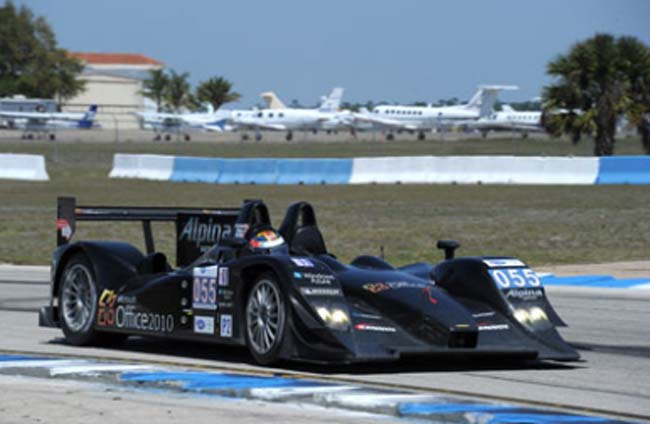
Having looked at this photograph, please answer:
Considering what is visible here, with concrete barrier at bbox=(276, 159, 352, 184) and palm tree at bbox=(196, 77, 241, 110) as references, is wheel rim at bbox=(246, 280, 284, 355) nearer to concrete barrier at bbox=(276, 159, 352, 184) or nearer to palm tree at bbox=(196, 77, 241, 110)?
concrete barrier at bbox=(276, 159, 352, 184)

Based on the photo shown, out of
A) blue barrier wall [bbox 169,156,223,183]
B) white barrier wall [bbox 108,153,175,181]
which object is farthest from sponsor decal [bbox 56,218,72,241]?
white barrier wall [bbox 108,153,175,181]

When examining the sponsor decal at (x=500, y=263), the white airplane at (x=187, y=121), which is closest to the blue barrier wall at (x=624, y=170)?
the sponsor decal at (x=500, y=263)

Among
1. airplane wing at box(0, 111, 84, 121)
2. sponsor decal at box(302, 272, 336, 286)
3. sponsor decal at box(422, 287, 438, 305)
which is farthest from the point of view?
airplane wing at box(0, 111, 84, 121)

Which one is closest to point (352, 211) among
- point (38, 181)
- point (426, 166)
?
point (426, 166)

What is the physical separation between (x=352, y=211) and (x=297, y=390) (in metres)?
21.3

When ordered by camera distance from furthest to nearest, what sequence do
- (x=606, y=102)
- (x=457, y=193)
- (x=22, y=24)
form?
(x=22, y=24) → (x=606, y=102) → (x=457, y=193)

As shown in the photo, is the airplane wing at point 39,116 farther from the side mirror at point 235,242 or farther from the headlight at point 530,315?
the headlight at point 530,315

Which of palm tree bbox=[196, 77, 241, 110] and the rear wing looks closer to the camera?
the rear wing

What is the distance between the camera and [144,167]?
146ft

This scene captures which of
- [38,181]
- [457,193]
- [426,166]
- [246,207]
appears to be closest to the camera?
[246,207]

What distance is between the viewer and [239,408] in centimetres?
785

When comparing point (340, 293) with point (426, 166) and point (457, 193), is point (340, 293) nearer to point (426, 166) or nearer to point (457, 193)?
point (457, 193)

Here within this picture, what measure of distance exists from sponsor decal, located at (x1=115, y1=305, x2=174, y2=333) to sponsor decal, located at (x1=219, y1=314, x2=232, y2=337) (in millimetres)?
589

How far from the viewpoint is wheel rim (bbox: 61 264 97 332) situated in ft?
35.7
